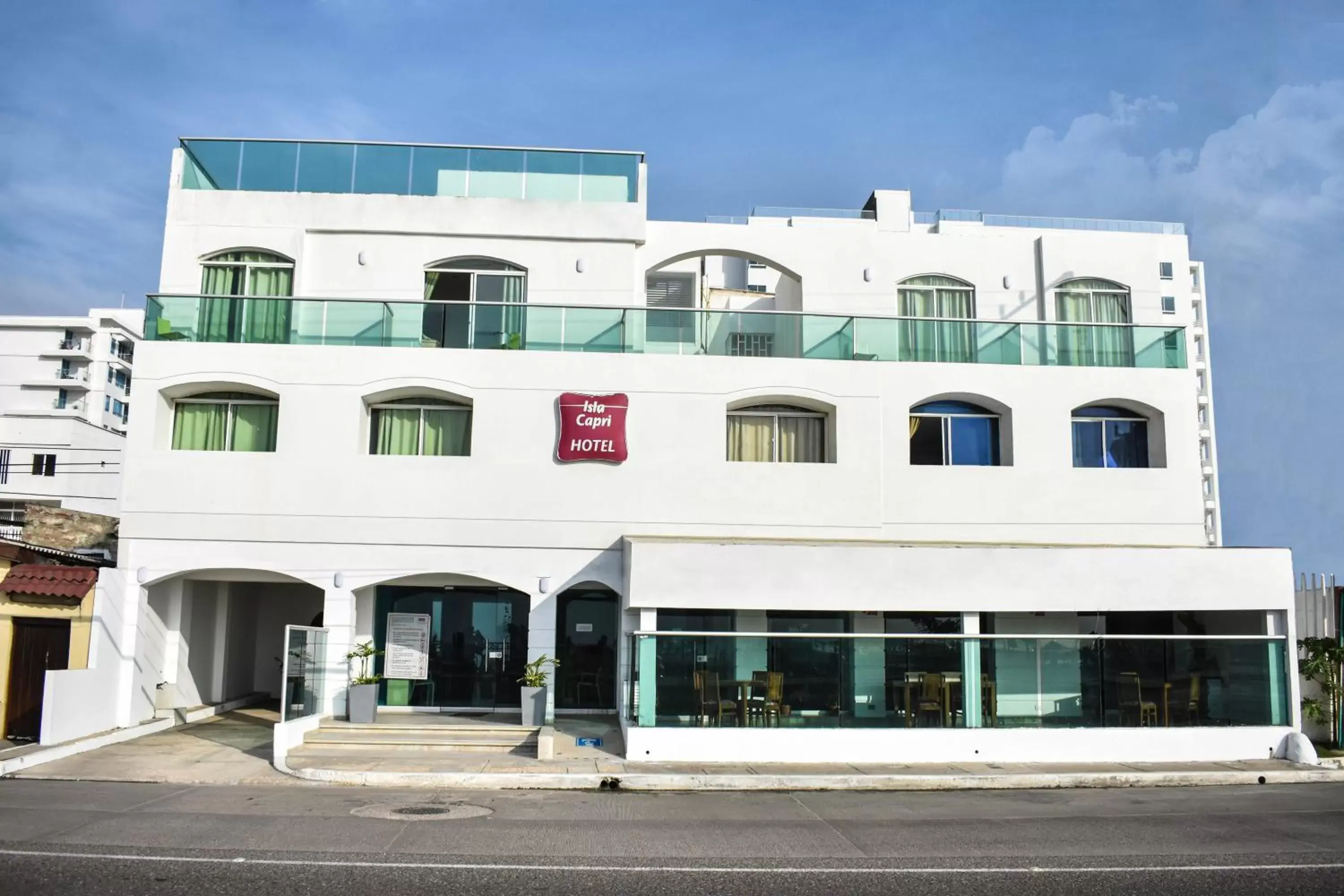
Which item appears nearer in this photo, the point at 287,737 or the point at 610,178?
the point at 287,737

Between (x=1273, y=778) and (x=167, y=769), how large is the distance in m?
16.5

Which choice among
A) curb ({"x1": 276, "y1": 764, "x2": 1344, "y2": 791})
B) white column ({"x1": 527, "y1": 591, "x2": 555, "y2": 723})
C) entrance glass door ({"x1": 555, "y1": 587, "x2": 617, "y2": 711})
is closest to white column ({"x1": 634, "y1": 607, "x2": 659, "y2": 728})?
curb ({"x1": 276, "y1": 764, "x2": 1344, "y2": 791})

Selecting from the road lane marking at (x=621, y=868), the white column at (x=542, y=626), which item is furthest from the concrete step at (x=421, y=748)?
the road lane marking at (x=621, y=868)

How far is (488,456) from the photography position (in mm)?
20328

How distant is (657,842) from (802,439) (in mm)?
11624

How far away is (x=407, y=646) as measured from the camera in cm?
2095

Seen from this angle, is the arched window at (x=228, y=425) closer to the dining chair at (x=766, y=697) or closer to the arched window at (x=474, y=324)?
the arched window at (x=474, y=324)

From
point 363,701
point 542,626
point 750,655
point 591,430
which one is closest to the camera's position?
point 750,655

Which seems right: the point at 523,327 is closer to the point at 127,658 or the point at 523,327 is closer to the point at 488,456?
the point at 488,456

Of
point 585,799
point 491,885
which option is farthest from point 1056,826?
point 491,885

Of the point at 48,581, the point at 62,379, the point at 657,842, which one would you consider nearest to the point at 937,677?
the point at 657,842

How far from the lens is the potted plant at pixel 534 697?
18781 millimetres

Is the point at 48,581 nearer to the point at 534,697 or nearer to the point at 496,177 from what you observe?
the point at 534,697

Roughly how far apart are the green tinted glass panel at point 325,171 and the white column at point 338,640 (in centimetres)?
850
